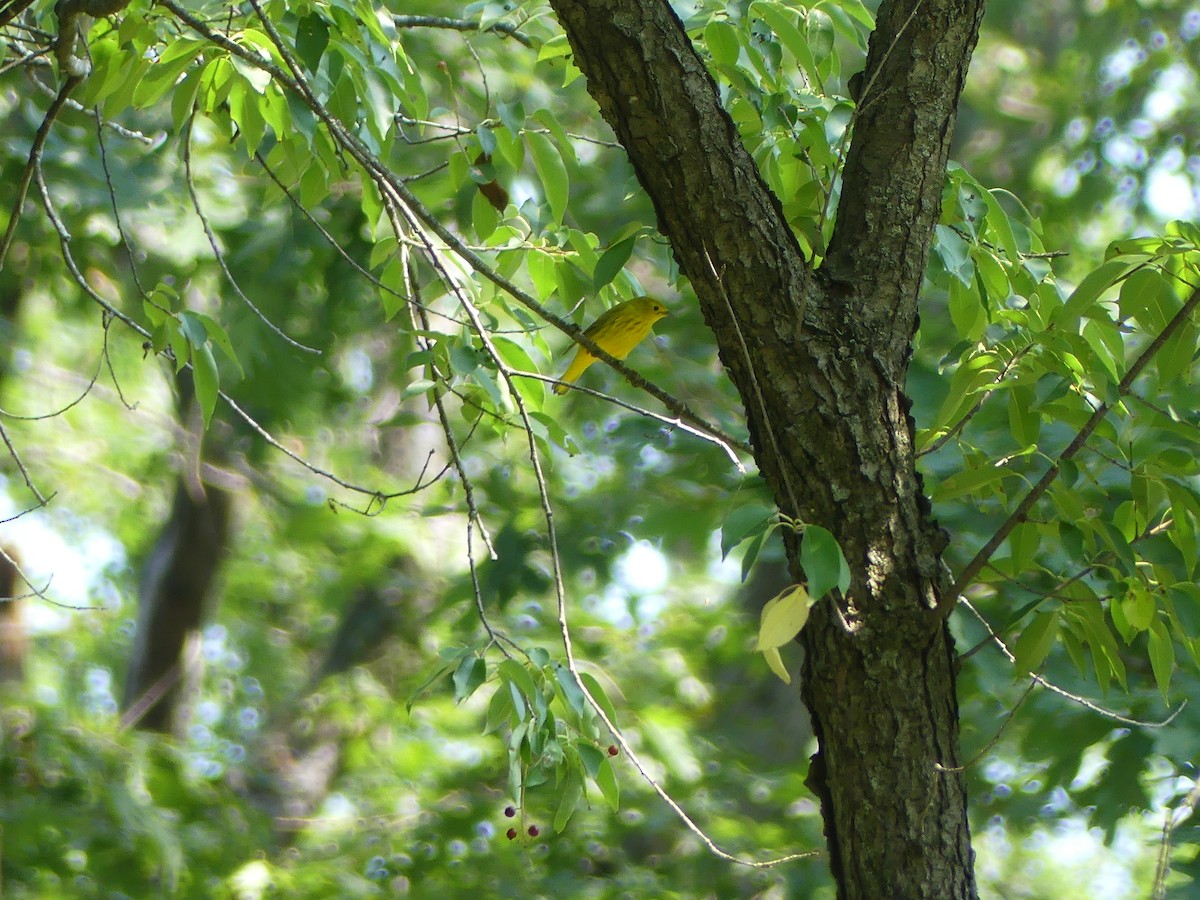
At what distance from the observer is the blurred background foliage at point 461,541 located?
3.64 metres

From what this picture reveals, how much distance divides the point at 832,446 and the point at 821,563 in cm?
36

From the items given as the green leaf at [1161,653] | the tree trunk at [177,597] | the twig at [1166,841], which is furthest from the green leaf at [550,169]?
the tree trunk at [177,597]

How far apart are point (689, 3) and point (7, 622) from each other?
5.25 m

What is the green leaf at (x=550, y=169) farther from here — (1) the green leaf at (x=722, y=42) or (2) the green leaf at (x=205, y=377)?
(2) the green leaf at (x=205, y=377)

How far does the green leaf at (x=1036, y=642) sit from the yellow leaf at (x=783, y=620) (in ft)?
1.40

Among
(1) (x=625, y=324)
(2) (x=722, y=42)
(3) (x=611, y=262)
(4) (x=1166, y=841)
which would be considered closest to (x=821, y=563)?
(3) (x=611, y=262)

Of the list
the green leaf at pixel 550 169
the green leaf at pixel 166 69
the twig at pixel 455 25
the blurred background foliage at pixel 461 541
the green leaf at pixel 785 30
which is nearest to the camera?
the green leaf at pixel 166 69

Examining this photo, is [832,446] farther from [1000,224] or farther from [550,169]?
[550,169]

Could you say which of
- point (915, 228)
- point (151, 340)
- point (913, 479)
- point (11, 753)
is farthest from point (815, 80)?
point (11, 753)

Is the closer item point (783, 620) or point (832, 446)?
point (783, 620)

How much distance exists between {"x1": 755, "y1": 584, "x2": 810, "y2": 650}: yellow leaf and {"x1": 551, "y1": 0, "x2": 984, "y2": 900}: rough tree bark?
0.19 metres

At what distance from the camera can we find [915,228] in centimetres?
205

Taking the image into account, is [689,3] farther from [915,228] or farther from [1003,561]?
[1003,561]

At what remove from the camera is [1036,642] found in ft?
6.25
